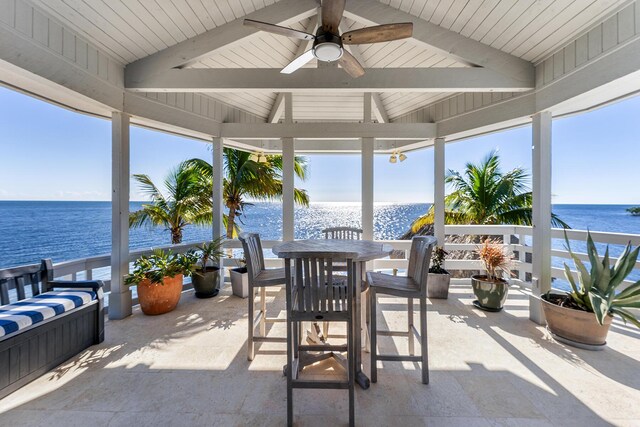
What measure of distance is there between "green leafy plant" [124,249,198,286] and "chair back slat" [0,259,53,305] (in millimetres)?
748

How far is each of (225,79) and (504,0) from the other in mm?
3007

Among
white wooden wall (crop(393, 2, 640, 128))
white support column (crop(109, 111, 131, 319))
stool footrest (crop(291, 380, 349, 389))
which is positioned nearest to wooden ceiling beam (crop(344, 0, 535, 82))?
white wooden wall (crop(393, 2, 640, 128))

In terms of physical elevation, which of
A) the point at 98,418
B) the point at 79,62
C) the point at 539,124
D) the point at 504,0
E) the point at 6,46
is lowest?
the point at 98,418

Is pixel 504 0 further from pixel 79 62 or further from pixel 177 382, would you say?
pixel 177 382

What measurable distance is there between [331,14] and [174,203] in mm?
4232

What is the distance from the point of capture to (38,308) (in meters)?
2.12

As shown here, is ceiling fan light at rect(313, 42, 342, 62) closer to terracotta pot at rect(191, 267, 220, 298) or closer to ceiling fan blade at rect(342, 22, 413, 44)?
ceiling fan blade at rect(342, 22, 413, 44)

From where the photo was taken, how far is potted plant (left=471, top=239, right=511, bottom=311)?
11.2ft

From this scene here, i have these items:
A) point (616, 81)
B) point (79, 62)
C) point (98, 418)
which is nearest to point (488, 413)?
point (98, 418)

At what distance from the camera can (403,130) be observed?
4297 mm

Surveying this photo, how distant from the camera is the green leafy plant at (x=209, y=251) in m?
3.96

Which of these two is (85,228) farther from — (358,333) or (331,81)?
(358,333)

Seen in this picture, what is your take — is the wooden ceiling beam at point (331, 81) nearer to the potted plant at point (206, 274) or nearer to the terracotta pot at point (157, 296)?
the potted plant at point (206, 274)

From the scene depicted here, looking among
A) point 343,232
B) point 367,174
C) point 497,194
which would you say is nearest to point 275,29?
point 343,232
